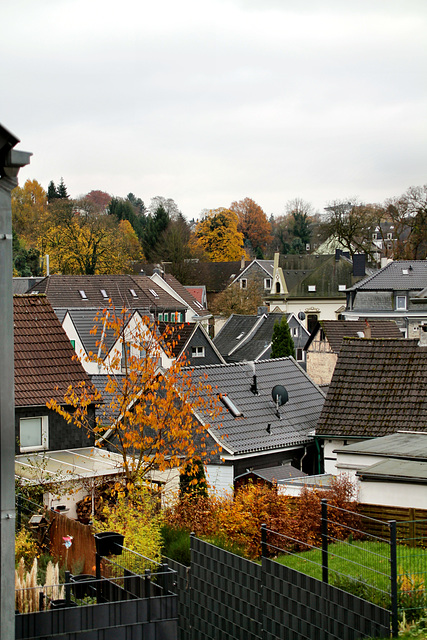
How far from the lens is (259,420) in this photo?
84.1ft

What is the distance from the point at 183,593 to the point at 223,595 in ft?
4.42

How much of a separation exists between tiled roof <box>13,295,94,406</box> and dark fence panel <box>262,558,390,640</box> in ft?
34.2

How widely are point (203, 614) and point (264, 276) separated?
82.6m

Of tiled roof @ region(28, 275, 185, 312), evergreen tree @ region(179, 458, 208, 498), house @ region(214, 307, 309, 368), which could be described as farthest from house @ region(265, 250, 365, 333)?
evergreen tree @ region(179, 458, 208, 498)

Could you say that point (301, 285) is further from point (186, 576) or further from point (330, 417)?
point (186, 576)

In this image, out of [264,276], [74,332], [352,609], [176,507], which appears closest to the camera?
[352,609]

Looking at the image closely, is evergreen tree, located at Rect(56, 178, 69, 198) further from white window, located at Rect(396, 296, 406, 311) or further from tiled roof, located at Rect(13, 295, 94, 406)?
tiled roof, located at Rect(13, 295, 94, 406)

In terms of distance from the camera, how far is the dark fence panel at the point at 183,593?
45.9 feet

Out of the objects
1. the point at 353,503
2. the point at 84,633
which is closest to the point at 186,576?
the point at 353,503

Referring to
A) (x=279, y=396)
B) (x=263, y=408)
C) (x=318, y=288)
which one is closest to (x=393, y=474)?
(x=263, y=408)

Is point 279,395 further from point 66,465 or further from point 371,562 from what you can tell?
point 371,562

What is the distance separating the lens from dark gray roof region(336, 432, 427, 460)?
17172 mm

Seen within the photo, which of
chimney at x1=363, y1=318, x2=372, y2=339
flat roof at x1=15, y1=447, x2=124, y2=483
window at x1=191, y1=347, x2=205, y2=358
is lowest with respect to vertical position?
flat roof at x1=15, y1=447, x2=124, y2=483

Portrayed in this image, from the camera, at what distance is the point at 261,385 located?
90.7 feet
